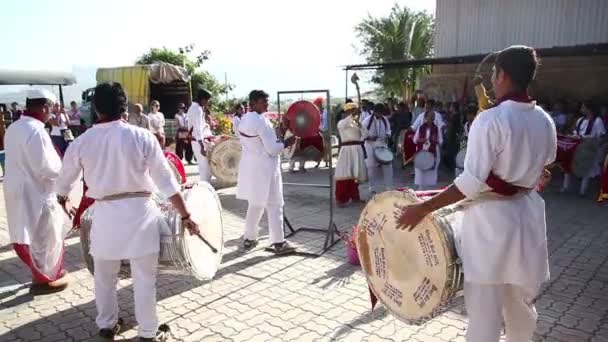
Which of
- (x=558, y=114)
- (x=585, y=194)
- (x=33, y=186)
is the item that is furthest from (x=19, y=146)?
(x=558, y=114)

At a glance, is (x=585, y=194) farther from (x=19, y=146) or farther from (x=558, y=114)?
(x=19, y=146)

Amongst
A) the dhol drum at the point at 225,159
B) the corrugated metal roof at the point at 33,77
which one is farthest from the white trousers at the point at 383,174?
the corrugated metal roof at the point at 33,77

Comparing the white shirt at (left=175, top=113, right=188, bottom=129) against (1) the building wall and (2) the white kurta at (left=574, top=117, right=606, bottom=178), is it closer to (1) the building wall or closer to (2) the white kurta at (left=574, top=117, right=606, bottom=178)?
(1) the building wall

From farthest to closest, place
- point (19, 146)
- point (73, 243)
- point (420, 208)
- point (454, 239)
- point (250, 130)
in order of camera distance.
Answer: point (73, 243) < point (250, 130) < point (19, 146) < point (454, 239) < point (420, 208)

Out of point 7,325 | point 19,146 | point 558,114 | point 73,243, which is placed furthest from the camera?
point 558,114

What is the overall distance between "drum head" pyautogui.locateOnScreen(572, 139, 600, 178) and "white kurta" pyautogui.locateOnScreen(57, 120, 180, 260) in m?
7.62

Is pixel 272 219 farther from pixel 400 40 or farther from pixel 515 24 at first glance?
pixel 400 40

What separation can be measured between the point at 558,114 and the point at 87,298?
1011cm

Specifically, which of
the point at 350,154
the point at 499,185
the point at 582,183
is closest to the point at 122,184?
the point at 499,185

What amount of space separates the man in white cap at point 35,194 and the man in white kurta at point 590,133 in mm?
8190

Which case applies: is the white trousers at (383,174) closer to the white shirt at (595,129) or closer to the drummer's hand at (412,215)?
the white shirt at (595,129)

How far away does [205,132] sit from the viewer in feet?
29.8

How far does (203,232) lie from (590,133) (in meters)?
7.73

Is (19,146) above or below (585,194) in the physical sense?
above
